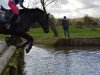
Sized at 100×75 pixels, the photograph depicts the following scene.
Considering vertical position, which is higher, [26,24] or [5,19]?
[5,19]

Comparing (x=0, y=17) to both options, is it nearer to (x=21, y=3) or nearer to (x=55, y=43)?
(x=21, y=3)

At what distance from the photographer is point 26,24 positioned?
15.1 m

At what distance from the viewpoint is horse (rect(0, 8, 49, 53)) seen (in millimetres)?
14505

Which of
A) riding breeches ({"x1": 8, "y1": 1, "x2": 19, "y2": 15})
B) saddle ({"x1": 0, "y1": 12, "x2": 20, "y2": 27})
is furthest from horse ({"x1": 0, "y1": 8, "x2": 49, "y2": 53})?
riding breeches ({"x1": 8, "y1": 1, "x2": 19, "y2": 15})

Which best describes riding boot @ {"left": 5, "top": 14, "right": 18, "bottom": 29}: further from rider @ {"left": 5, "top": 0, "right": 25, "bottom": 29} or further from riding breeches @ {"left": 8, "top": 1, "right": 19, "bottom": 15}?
riding breeches @ {"left": 8, "top": 1, "right": 19, "bottom": 15}

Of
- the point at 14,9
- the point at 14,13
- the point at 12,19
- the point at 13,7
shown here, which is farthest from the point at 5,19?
the point at 13,7

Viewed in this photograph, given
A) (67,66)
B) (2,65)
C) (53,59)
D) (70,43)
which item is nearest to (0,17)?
(2,65)

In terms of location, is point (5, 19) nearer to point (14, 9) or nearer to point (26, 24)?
point (14, 9)

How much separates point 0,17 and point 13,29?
597 mm

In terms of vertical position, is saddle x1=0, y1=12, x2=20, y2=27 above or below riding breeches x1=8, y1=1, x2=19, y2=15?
below

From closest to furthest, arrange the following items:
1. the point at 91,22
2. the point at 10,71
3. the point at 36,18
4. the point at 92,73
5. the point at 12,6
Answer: the point at 10,71, the point at 12,6, the point at 36,18, the point at 92,73, the point at 91,22

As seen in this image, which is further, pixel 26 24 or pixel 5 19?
pixel 26 24

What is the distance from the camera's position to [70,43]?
36.4 meters

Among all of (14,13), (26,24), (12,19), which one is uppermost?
(14,13)
